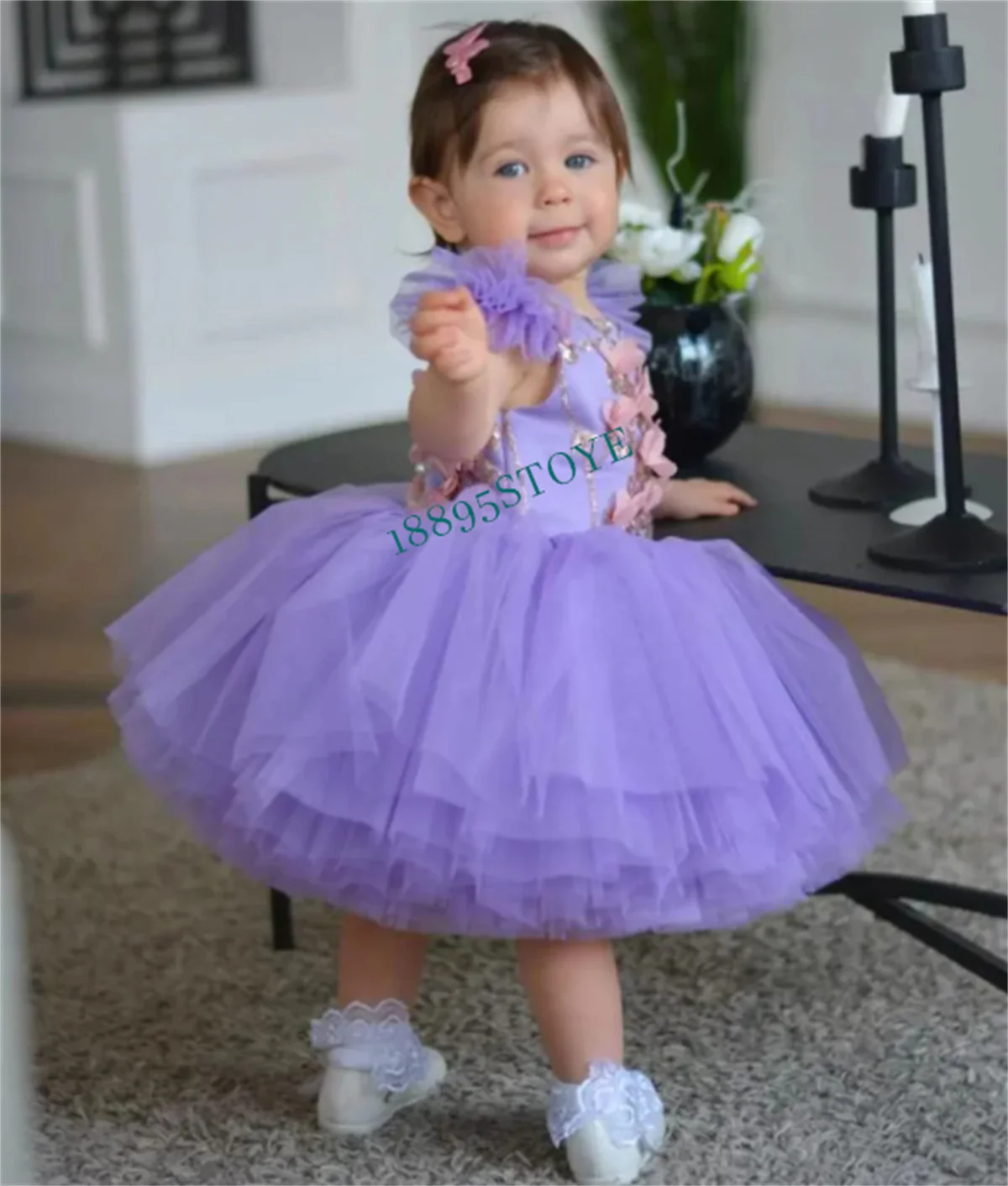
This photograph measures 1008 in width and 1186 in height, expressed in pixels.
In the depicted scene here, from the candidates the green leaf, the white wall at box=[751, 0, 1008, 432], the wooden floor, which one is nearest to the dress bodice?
the wooden floor

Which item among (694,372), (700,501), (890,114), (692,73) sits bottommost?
(700,501)

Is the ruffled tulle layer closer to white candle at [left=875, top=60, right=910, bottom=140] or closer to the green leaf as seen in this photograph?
white candle at [left=875, top=60, right=910, bottom=140]

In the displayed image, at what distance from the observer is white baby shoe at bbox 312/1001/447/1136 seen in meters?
1.54

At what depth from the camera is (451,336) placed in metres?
1.37

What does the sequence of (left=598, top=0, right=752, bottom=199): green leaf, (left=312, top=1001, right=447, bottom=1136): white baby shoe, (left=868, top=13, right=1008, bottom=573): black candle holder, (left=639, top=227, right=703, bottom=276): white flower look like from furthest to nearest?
(left=598, top=0, right=752, bottom=199): green leaf → (left=639, top=227, right=703, bottom=276): white flower → (left=312, top=1001, right=447, bottom=1136): white baby shoe → (left=868, top=13, right=1008, bottom=573): black candle holder

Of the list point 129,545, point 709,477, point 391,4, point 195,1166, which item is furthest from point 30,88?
point 195,1166

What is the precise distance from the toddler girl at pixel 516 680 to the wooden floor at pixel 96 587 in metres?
1.03

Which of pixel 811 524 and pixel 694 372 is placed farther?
pixel 694 372

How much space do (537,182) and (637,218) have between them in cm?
32

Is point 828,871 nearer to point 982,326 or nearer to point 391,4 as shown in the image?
point 982,326

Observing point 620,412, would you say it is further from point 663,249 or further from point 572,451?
point 663,249

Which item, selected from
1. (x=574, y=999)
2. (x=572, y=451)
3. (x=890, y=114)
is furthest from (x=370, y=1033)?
(x=890, y=114)

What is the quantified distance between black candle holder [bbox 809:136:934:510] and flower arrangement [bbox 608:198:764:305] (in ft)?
0.38

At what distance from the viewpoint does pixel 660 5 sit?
405 centimetres
